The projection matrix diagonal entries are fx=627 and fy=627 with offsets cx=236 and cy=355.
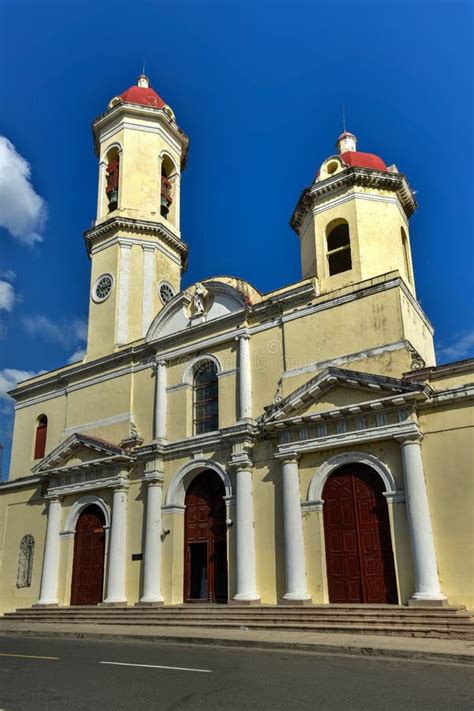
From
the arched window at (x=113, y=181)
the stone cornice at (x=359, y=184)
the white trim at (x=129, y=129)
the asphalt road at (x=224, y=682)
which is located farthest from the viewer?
the white trim at (x=129, y=129)

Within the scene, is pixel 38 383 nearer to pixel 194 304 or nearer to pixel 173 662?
pixel 194 304

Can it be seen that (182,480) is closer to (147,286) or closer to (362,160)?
(147,286)

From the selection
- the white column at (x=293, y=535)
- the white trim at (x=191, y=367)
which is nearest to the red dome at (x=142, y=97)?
the white trim at (x=191, y=367)

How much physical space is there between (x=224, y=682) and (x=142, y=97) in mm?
26164

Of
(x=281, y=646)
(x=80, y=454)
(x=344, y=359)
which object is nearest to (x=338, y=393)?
(x=344, y=359)

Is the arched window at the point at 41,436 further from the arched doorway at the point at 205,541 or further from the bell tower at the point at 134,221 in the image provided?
the arched doorway at the point at 205,541

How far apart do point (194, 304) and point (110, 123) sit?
11.6 m

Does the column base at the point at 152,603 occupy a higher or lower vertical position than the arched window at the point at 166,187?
lower

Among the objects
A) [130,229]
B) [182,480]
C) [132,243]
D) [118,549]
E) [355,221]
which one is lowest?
[118,549]

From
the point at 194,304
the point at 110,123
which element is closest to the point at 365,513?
the point at 194,304

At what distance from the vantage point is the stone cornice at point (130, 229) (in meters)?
26.0

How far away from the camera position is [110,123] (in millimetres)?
28328

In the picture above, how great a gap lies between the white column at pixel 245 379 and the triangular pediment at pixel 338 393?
1064 millimetres

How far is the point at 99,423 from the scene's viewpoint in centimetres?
2339
